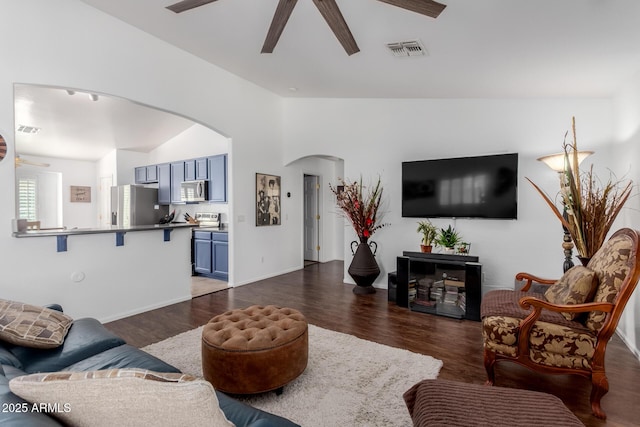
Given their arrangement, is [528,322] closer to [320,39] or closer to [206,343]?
[206,343]

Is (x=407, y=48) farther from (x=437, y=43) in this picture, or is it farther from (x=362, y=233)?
(x=362, y=233)

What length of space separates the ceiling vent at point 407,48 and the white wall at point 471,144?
1632 millimetres

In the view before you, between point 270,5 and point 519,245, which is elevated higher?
point 270,5

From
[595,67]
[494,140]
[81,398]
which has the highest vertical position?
[595,67]

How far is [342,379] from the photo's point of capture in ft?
7.88

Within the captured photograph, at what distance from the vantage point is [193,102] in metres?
4.50

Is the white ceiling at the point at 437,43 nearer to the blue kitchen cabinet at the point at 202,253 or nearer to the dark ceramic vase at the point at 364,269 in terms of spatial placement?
the dark ceramic vase at the point at 364,269

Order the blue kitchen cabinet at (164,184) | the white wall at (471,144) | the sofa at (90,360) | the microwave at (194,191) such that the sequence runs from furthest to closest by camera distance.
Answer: the blue kitchen cabinet at (164,184) < the microwave at (194,191) < the white wall at (471,144) < the sofa at (90,360)

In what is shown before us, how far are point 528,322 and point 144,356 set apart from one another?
2.52 m

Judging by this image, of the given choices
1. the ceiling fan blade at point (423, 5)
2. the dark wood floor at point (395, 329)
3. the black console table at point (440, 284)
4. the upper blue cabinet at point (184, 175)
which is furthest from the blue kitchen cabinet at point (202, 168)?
the ceiling fan blade at point (423, 5)

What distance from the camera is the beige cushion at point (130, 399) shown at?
2.52ft

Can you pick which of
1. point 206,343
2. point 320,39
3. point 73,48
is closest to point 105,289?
point 206,343

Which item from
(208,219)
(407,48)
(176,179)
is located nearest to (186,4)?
(407,48)

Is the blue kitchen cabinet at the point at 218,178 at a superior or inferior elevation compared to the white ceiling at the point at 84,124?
inferior
